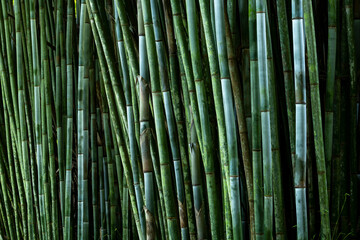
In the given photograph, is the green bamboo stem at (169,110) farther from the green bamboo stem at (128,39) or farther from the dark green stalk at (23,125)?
the dark green stalk at (23,125)

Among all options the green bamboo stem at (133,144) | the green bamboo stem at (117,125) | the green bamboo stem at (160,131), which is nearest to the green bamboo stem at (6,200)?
the green bamboo stem at (117,125)

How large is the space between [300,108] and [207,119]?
0.21 meters

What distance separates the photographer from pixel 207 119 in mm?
920

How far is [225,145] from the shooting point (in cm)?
88

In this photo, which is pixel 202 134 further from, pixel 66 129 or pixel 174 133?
pixel 66 129

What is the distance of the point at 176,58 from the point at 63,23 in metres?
0.61

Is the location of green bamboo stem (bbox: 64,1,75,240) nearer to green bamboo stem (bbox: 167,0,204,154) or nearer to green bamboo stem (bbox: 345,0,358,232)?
green bamboo stem (bbox: 167,0,204,154)

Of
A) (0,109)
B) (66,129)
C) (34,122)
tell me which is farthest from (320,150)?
(0,109)

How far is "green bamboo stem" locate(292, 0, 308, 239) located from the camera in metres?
0.79

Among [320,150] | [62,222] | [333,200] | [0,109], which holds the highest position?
[0,109]

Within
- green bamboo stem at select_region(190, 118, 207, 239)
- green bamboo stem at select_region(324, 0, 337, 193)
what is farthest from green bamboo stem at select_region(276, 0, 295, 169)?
green bamboo stem at select_region(190, 118, 207, 239)

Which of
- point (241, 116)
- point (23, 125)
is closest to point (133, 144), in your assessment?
point (241, 116)

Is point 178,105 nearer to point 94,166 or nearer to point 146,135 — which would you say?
point 146,135

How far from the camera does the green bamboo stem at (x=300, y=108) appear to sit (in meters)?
0.79
